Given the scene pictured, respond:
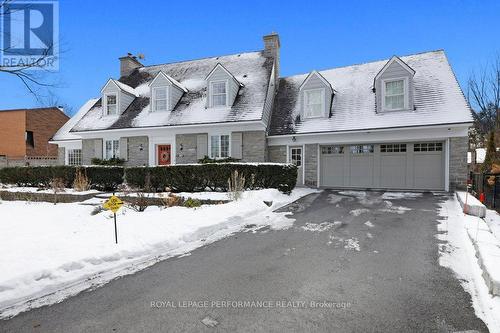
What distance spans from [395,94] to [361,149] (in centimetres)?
317

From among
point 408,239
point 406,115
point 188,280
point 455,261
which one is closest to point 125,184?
point 188,280

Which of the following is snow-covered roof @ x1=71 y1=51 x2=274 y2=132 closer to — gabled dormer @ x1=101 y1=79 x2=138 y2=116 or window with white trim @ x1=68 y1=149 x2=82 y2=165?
gabled dormer @ x1=101 y1=79 x2=138 y2=116

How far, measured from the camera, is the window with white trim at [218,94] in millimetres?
15977

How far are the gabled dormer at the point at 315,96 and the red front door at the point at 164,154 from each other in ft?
26.7

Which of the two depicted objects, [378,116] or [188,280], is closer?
[188,280]

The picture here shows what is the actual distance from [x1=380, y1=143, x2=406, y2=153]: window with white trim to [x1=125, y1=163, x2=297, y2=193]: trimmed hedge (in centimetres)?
537

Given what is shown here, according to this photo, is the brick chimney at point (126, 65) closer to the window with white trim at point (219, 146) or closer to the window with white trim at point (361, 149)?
the window with white trim at point (219, 146)

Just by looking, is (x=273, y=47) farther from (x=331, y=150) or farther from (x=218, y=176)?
(x=218, y=176)

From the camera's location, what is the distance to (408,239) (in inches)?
232

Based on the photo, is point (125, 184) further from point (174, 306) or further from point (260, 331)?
point (260, 331)

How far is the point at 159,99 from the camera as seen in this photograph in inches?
675

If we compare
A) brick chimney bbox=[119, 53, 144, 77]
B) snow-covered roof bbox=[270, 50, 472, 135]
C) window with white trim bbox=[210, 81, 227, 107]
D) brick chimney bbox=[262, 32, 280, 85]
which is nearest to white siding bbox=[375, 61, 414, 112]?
snow-covered roof bbox=[270, 50, 472, 135]

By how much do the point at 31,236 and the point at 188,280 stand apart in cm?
411

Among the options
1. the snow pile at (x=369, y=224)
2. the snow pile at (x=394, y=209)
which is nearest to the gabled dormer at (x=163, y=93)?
the snow pile at (x=394, y=209)
